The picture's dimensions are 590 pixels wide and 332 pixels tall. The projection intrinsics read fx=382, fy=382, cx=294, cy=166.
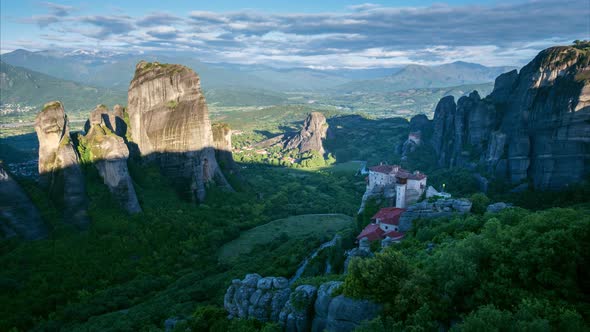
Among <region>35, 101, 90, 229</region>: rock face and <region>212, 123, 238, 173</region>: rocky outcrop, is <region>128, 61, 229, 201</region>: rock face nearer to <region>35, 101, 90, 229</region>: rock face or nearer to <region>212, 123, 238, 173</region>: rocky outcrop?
<region>212, 123, 238, 173</region>: rocky outcrop

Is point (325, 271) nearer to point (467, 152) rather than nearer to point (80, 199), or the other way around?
point (80, 199)

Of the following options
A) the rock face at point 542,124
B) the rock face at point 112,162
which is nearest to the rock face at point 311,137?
the rock face at point 542,124

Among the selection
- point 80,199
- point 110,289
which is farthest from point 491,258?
point 80,199

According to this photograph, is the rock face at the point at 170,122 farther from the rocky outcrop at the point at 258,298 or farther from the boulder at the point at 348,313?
the boulder at the point at 348,313

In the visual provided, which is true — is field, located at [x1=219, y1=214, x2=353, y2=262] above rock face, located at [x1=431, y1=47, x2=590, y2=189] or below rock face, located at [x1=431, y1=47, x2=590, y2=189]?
below

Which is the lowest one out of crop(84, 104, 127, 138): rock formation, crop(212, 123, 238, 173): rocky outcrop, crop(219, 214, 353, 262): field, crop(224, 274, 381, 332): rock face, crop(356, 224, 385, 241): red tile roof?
crop(219, 214, 353, 262): field

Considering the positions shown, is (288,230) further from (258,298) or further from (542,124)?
(542,124)

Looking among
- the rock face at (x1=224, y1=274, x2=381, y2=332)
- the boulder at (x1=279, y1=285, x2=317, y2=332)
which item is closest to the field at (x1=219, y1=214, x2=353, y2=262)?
the rock face at (x1=224, y1=274, x2=381, y2=332)
